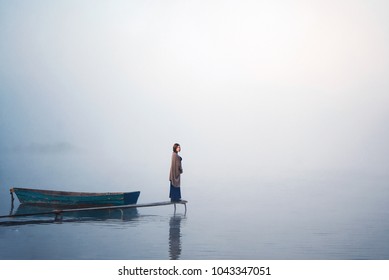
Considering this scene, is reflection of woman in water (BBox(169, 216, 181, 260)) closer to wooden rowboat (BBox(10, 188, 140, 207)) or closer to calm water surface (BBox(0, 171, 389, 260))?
calm water surface (BBox(0, 171, 389, 260))

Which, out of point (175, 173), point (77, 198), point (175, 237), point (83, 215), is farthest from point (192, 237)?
point (77, 198)

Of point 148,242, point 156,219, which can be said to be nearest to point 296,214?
point 156,219

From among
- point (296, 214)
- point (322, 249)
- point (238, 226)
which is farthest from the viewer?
point (296, 214)

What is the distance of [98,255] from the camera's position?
9.61 m

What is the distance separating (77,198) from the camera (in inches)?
687

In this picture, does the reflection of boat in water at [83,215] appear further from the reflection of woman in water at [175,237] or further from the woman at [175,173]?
the woman at [175,173]

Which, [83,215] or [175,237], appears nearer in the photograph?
[175,237]

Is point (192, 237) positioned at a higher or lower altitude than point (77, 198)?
lower

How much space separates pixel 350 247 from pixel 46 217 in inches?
429

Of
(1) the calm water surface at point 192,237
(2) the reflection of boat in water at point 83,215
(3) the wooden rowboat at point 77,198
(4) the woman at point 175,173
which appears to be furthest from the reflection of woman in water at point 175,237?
(3) the wooden rowboat at point 77,198

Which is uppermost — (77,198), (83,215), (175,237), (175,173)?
(175,173)

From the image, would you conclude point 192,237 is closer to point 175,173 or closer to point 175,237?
point 175,237

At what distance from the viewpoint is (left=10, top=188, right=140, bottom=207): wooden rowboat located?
16.9 metres
